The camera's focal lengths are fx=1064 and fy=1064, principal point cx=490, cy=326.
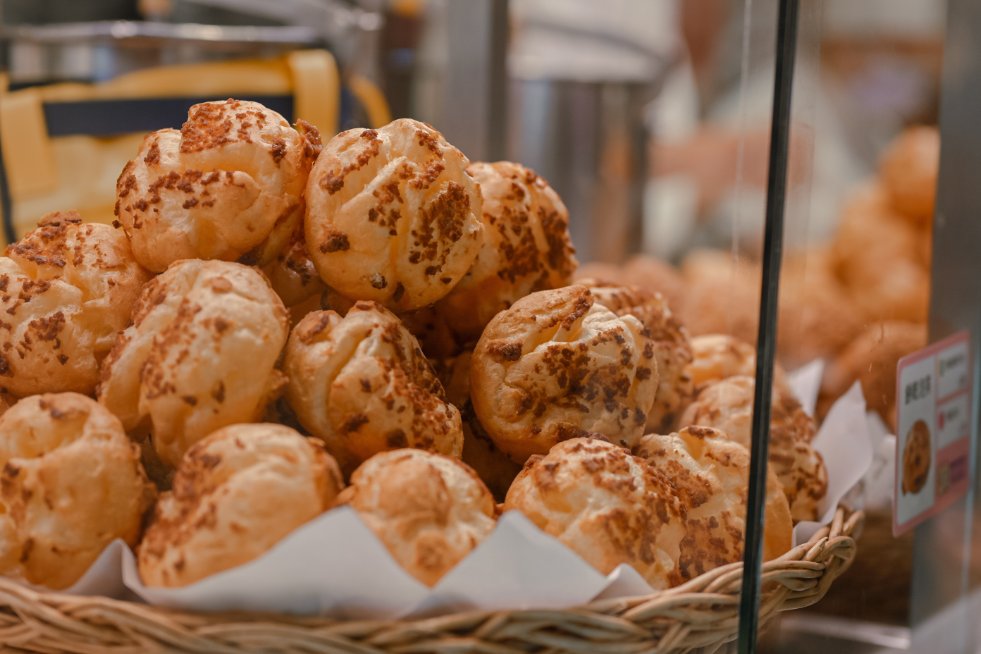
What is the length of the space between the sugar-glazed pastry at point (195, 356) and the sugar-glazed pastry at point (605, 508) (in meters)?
0.24

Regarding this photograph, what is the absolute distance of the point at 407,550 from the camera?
81 cm

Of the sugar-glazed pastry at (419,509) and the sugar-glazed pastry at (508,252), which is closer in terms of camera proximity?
the sugar-glazed pastry at (419,509)

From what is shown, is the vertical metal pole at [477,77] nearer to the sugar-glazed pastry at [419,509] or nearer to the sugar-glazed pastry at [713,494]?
the sugar-glazed pastry at [713,494]

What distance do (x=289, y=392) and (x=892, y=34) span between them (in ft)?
4.18

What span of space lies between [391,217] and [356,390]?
0.55 ft

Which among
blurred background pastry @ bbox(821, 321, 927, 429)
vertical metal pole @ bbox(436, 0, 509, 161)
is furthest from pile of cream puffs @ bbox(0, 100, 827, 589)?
vertical metal pole @ bbox(436, 0, 509, 161)

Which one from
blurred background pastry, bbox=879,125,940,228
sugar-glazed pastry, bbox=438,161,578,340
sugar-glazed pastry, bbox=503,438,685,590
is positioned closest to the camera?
sugar-glazed pastry, bbox=503,438,685,590

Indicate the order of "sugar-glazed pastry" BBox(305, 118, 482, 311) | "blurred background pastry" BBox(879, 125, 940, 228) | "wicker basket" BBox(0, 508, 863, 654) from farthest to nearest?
1. "blurred background pastry" BBox(879, 125, 940, 228)
2. "sugar-glazed pastry" BBox(305, 118, 482, 311)
3. "wicker basket" BBox(0, 508, 863, 654)

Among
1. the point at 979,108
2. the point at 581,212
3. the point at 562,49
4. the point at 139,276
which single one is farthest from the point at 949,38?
the point at 562,49

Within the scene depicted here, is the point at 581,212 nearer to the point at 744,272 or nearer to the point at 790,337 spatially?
the point at 744,272

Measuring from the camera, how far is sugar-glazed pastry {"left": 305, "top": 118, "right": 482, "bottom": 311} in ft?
3.17

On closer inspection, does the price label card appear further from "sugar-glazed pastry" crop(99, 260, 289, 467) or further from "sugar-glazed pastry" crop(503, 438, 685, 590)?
"sugar-glazed pastry" crop(99, 260, 289, 467)

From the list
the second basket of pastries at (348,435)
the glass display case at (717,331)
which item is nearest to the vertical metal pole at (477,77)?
the glass display case at (717,331)

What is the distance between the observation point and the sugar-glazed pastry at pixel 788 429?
110 cm
